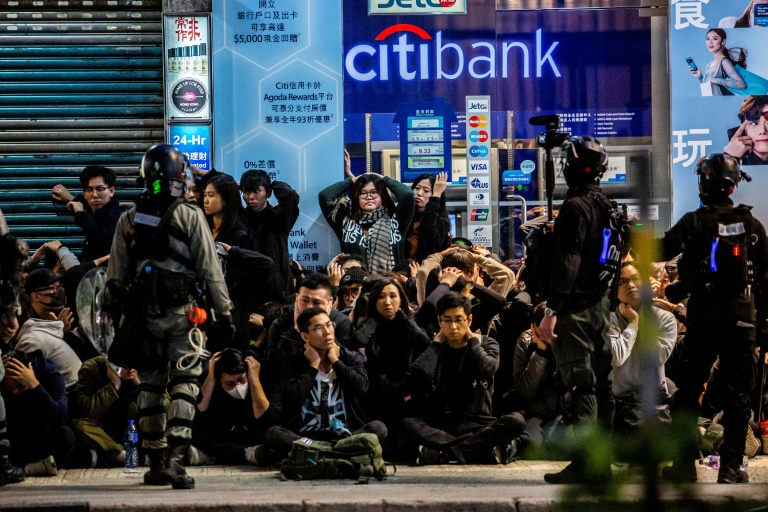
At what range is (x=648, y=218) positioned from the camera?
69.8 inches

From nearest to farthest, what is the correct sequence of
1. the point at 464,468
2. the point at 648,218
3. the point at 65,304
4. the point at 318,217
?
the point at 648,218, the point at 464,468, the point at 65,304, the point at 318,217

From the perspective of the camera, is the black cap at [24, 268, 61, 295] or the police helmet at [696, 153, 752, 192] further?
the black cap at [24, 268, 61, 295]

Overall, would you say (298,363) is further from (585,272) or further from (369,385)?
(585,272)

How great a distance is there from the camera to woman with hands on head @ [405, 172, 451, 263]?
995 cm

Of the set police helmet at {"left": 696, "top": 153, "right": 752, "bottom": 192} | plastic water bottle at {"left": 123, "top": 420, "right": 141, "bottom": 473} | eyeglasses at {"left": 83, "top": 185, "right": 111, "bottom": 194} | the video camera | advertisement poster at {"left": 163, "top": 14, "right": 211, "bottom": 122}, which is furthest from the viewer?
advertisement poster at {"left": 163, "top": 14, "right": 211, "bottom": 122}

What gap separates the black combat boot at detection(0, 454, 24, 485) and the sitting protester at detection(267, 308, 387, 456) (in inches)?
61.7

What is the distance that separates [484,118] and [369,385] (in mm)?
4140

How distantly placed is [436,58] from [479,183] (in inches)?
51.5

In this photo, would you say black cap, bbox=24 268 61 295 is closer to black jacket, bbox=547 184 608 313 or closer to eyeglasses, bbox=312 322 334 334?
eyeglasses, bbox=312 322 334 334

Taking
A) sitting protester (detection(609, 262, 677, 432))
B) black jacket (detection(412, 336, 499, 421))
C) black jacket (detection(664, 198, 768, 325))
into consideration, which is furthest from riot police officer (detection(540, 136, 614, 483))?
black jacket (detection(412, 336, 499, 421))

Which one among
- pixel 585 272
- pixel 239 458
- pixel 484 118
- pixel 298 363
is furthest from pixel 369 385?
pixel 484 118

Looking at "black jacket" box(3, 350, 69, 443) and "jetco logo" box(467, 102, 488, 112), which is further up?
"jetco logo" box(467, 102, 488, 112)

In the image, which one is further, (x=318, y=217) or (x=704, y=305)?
(x=318, y=217)

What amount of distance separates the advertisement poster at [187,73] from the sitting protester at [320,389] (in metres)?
4.09
